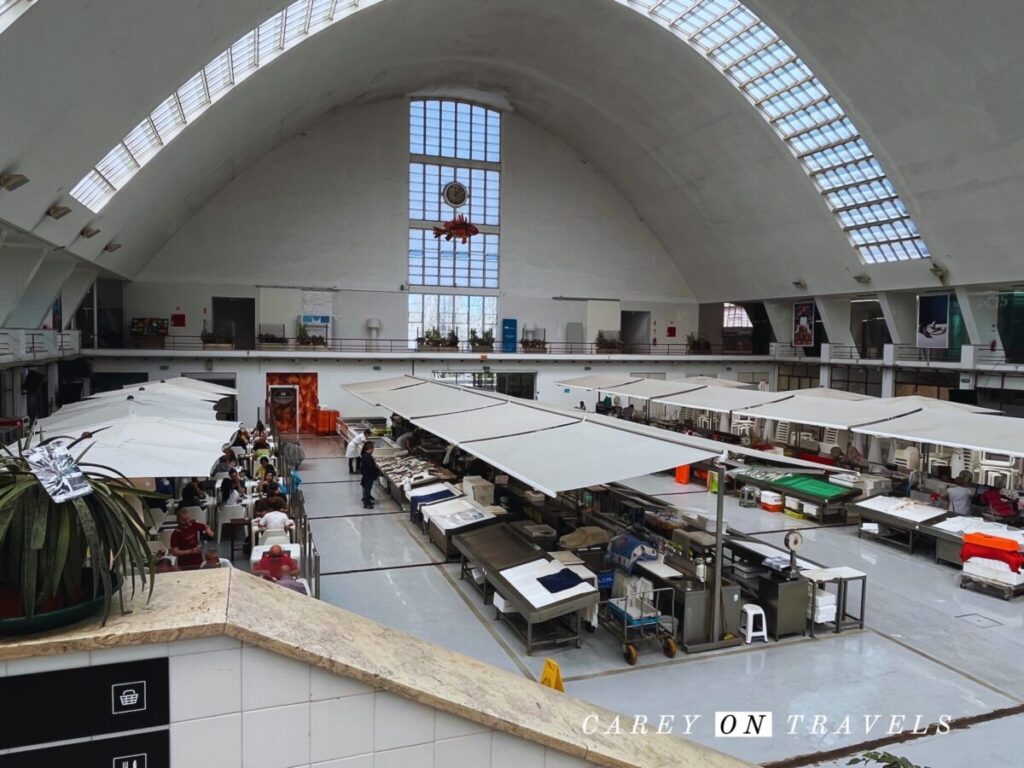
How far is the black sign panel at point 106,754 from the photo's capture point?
236 cm

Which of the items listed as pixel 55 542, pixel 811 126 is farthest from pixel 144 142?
pixel 811 126

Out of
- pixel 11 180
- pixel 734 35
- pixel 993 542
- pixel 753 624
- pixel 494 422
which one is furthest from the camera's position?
pixel 734 35

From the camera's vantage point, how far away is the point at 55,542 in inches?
94.0

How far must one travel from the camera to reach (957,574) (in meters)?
11.4

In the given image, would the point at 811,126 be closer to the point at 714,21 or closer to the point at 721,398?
the point at 714,21

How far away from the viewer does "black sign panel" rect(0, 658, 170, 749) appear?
232cm

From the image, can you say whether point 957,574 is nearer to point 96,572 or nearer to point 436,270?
point 96,572

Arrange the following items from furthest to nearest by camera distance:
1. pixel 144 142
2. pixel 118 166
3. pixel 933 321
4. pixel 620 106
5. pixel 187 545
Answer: pixel 620 106 < pixel 933 321 < pixel 144 142 < pixel 118 166 < pixel 187 545

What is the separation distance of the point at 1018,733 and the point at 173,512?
12366 millimetres

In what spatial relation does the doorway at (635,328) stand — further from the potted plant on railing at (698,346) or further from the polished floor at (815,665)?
the polished floor at (815,665)

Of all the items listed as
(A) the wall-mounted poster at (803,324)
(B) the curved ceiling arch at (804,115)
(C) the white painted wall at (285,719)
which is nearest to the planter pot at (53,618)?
(C) the white painted wall at (285,719)

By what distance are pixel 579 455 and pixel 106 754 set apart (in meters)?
7.42

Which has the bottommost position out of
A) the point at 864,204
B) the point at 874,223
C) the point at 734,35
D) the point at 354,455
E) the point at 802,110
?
the point at 354,455

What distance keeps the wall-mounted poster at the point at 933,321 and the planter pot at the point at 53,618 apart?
31564 mm
